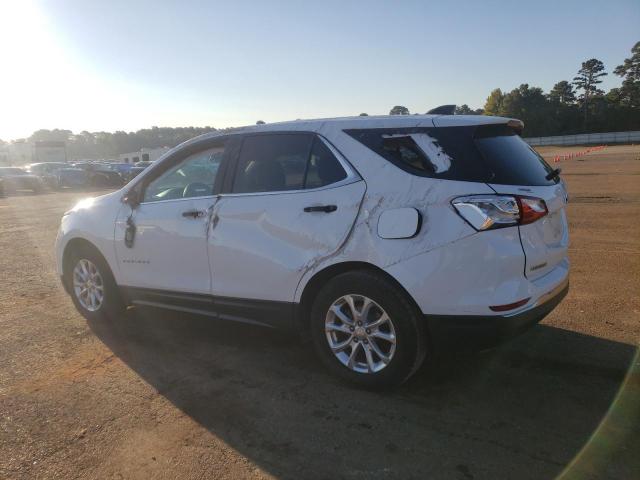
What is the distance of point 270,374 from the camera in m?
4.05

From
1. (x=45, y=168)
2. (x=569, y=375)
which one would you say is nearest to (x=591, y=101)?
(x=45, y=168)

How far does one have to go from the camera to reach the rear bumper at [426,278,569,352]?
3207 millimetres

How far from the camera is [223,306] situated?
13.9 feet

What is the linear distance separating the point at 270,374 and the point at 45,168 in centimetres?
3511

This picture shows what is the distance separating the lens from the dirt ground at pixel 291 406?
9.53ft

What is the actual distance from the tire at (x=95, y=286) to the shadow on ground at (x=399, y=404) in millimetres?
413

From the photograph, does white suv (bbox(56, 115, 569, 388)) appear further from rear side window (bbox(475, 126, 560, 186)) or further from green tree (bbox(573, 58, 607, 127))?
green tree (bbox(573, 58, 607, 127))

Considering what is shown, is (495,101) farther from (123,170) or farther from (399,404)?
(399,404)

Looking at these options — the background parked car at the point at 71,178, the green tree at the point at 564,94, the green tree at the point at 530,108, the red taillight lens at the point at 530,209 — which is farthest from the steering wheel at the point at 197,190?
the green tree at the point at 564,94

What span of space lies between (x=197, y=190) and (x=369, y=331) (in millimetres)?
1929

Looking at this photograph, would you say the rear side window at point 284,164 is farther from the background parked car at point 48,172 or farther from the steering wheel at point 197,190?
the background parked car at point 48,172

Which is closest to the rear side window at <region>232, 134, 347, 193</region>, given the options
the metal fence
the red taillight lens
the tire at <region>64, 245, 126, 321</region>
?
the red taillight lens

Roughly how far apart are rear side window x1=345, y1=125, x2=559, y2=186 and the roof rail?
1.50 ft

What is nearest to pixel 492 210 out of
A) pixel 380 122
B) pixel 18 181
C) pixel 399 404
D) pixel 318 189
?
pixel 380 122
